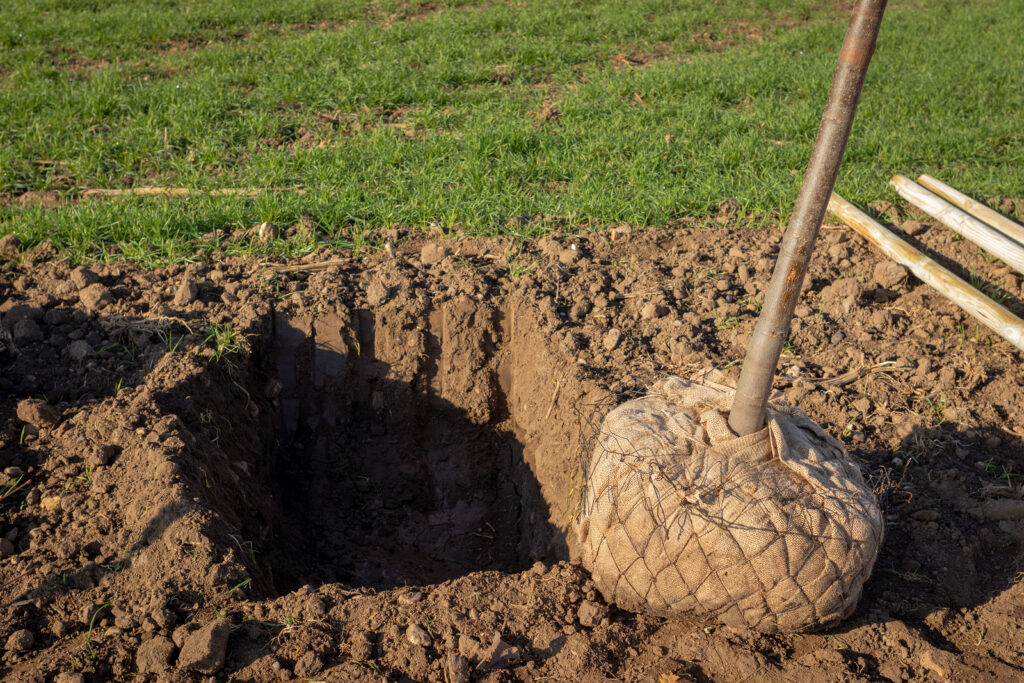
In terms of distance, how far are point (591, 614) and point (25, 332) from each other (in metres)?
2.85

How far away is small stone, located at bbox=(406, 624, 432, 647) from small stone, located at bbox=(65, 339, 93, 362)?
2070 mm

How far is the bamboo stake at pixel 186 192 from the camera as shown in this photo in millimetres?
4801

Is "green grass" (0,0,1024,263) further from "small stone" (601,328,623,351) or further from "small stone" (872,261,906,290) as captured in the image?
"small stone" (601,328,623,351)

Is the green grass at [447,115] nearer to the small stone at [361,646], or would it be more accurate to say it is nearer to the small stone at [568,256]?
the small stone at [568,256]

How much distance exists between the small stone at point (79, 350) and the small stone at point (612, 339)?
2.36m

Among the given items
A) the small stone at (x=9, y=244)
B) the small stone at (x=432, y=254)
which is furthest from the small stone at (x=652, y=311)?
the small stone at (x=9, y=244)

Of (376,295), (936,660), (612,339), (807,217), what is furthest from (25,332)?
(936,660)

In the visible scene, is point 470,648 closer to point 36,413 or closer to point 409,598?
point 409,598

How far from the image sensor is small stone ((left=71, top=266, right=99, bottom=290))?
150 inches

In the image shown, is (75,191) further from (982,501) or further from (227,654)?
(982,501)

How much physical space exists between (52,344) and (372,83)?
12.5 ft

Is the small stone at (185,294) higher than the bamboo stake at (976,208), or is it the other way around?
the small stone at (185,294)

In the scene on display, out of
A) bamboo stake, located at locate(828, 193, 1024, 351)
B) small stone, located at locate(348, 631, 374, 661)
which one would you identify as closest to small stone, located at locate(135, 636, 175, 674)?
small stone, located at locate(348, 631, 374, 661)

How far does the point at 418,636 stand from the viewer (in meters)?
2.41
